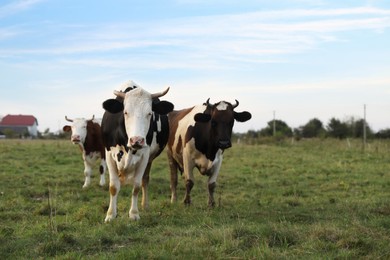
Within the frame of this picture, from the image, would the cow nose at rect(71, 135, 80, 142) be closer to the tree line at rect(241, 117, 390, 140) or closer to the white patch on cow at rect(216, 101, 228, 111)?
the white patch on cow at rect(216, 101, 228, 111)

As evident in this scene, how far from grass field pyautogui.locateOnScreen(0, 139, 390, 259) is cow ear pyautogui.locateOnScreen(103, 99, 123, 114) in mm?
1735

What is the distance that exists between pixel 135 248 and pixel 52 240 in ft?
3.53

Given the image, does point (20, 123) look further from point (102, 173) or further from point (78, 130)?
point (102, 173)

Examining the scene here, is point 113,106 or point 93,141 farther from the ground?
point 113,106

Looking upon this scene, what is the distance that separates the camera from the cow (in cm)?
773

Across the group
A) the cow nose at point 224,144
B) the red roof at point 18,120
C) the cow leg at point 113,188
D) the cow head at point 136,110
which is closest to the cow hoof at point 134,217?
the cow leg at point 113,188

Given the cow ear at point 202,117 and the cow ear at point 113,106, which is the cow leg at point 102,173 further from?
the cow ear at point 113,106

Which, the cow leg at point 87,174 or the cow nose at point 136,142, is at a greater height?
the cow nose at point 136,142

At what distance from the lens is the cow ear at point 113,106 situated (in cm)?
825

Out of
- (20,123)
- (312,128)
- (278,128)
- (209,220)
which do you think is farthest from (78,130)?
(20,123)

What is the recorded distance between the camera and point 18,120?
4090 inches

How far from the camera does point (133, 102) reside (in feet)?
26.0

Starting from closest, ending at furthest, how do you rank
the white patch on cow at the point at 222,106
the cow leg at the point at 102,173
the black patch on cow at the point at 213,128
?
the black patch on cow at the point at 213,128 → the white patch on cow at the point at 222,106 → the cow leg at the point at 102,173

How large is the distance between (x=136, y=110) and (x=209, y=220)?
6.60 feet
